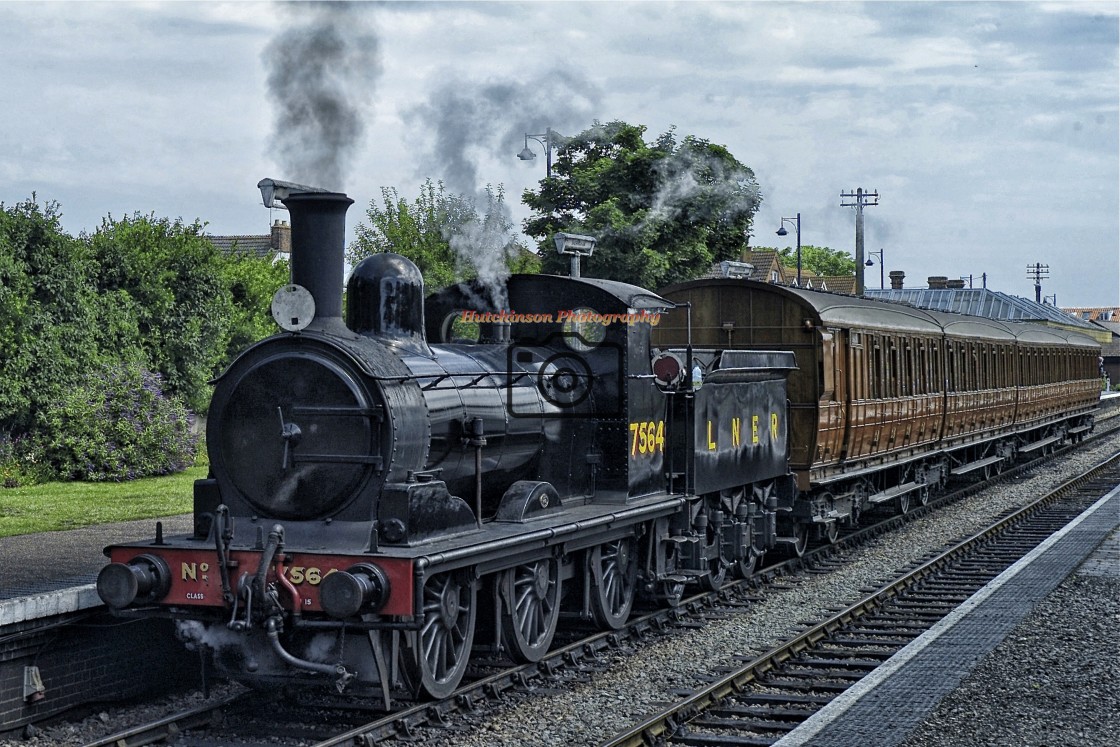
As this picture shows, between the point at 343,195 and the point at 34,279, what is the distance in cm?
1451

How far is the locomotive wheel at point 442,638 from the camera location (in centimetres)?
728

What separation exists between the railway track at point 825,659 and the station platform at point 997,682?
1.42 feet

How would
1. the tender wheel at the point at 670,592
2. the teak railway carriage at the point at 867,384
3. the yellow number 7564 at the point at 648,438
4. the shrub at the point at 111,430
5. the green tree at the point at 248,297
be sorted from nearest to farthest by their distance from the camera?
1. the yellow number 7564 at the point at 648,438
2. the tender wheel at the point at 670,592
3. the teak railway carriage at the point at 867,384
4. the shrub at the point at 111,430
5. the green tree at the point at 248,297

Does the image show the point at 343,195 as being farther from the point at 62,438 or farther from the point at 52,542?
the point at 62,438

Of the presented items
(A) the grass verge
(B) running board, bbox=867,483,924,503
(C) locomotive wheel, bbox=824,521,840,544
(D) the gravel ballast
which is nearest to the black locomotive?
(D) the gravel ballast

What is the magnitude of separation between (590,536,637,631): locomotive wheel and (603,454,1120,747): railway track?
1329mm

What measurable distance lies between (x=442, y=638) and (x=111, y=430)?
13078 mm

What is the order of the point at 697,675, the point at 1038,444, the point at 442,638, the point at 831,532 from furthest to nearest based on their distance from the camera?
1. the point at 1038,444
2. the point at 831,532
3. the point at 697,675
4. the point at 442,638

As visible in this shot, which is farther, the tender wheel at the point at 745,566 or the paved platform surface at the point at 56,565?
the tender wheel at the point at 745,566

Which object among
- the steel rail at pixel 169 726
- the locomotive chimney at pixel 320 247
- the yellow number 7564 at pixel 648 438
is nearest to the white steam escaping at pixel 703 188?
the yellow number 7564 at pixel 648 438

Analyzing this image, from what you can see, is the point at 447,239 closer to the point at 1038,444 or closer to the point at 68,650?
the point at 68,650

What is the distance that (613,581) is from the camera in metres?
9.84

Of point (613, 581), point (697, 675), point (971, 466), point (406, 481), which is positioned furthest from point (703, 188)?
point (406, 481)

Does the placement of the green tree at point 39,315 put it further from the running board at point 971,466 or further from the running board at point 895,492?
the running board at point 971,466
